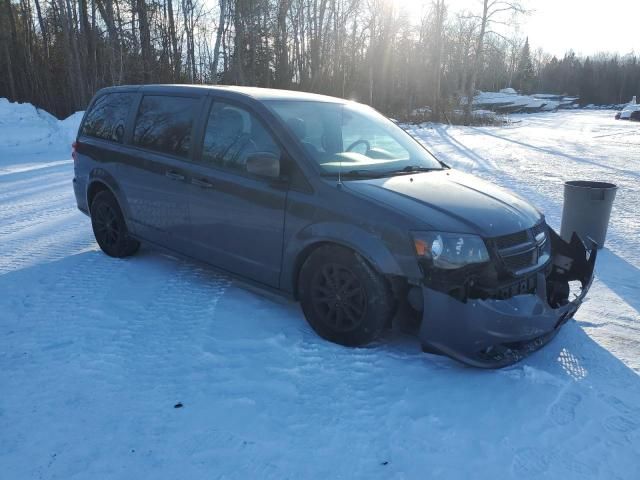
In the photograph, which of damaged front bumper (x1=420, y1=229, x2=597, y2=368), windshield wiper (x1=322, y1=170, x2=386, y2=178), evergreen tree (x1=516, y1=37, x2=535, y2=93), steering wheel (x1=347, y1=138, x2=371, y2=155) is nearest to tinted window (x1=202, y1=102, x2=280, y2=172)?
windshield wiper (x1=322, y1=170, x2=386, y2=178)

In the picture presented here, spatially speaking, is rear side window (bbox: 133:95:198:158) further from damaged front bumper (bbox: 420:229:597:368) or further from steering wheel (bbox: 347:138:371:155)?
damaged front bumper (bbox: 420:229:597:368)

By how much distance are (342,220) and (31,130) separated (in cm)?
1560

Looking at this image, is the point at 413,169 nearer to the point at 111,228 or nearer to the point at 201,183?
the point at 201,183

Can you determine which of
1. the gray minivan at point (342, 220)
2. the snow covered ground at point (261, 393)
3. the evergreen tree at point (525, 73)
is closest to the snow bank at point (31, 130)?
the snow covered ground at point (261, 393)

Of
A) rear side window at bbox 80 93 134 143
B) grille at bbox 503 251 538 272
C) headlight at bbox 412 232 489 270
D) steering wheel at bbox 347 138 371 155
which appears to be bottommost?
grille at bbox 503 251 538 272

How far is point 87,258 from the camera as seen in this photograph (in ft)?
18.0

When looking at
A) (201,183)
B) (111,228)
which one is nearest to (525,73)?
(111,228)

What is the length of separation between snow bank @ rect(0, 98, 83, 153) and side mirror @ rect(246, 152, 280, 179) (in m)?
13.3

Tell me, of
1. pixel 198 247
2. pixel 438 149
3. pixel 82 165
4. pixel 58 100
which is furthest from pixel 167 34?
pixel 198 247

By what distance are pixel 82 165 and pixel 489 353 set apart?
4.68 metres

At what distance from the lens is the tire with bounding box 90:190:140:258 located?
209 inches

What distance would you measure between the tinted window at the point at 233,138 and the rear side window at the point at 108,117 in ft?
4.50

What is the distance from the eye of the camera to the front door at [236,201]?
3.88m

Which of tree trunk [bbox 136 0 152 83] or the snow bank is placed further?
tree trunk [bbox 136 0 152 83]
